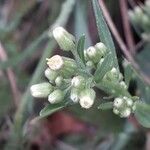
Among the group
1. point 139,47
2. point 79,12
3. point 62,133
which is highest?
point 79,12

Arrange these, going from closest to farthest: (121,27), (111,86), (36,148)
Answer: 1. (111,86)
2. (121,27)
3. (36,148)

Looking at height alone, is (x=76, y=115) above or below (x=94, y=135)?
above

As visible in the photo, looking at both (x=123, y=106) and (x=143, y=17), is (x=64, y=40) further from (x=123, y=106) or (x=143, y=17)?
(x=143, y=17)

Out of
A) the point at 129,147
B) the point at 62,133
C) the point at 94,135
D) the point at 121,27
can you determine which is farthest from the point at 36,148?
the point at 121,27

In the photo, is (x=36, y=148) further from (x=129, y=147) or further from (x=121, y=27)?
(x=121, y=27)

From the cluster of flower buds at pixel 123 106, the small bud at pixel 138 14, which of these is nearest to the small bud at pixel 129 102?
the cluster of flower buds at pixel 123 106

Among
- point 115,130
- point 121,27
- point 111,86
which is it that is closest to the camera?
point 111,86

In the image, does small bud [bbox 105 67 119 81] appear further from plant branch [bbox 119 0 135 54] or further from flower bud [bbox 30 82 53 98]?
plant branch [bbox 119 0 135 54]

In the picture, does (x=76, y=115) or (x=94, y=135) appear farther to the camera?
(x=94, y=135)
